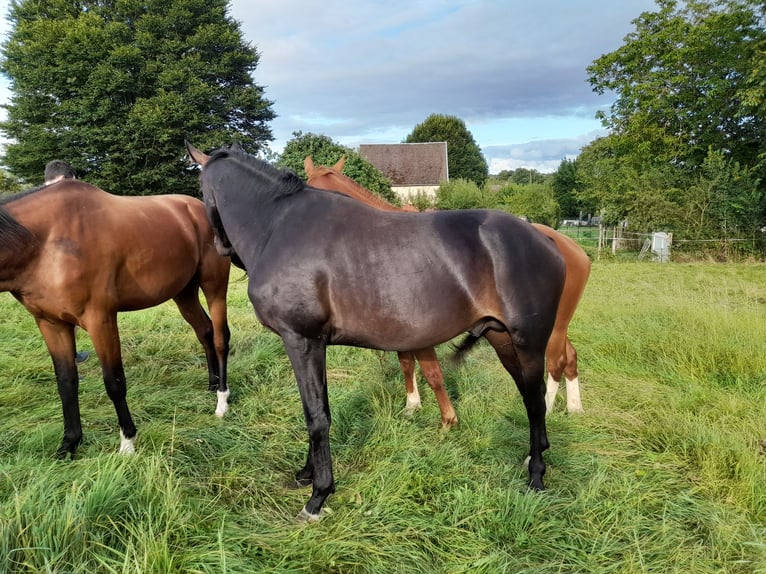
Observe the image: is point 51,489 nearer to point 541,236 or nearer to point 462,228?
point 462,228

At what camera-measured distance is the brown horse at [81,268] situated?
2.67 m

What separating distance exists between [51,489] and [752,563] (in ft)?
11.0

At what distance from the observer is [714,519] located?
2262mm

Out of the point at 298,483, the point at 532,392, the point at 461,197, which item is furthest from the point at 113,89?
the point at 532,392

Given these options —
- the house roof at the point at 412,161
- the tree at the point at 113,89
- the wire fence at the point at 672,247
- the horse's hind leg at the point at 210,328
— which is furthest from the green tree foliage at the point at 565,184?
the horse's hind leg at the point at 210,328

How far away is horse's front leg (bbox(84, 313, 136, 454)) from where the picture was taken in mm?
2826

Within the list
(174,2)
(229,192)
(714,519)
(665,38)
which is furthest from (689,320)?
(174,2)

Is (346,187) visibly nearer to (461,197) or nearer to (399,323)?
(399,323)

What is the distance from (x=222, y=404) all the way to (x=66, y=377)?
1.18 metres

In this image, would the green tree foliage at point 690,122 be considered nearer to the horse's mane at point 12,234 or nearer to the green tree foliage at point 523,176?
the horse's mane at point 12,234

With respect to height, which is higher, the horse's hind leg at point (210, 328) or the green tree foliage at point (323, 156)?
the green tree foliage at point (323, 156)

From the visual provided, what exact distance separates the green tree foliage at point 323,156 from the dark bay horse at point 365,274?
915 centimetres

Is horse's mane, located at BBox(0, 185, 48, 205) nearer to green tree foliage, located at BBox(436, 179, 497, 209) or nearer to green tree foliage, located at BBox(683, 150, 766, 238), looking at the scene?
green tree foliage, located at BBox(683, 150, 766, 238)

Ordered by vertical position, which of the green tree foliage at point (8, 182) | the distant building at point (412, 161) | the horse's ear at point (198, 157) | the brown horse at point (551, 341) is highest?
the distant building at point (412, 161)
